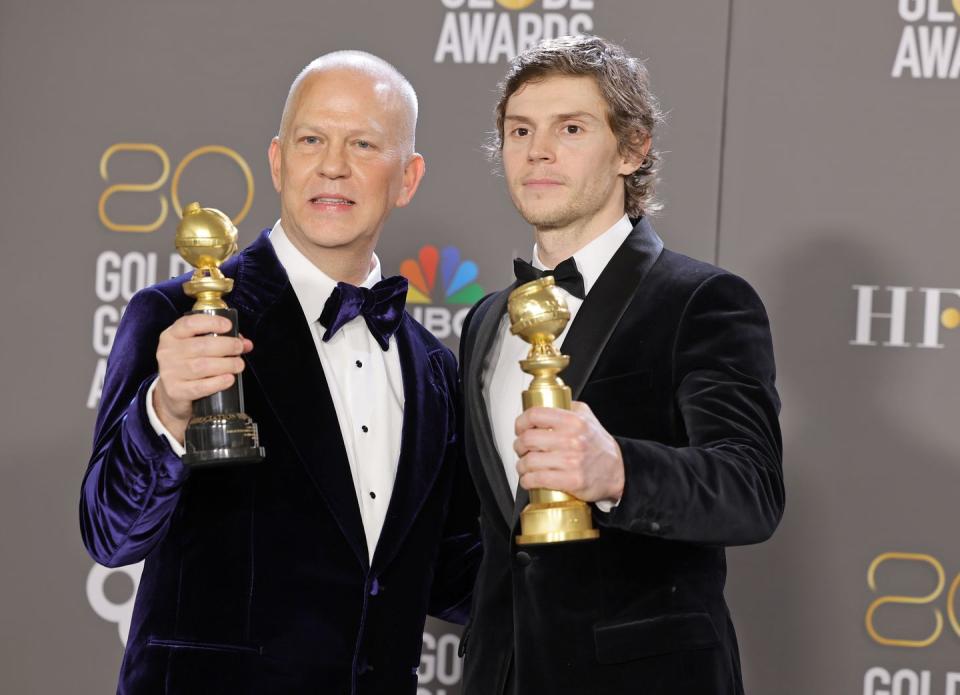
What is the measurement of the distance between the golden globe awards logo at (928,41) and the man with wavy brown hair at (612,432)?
4.84 ft

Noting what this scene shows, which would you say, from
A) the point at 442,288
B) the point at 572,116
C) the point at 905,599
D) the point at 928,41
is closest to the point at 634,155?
the point at 572,116

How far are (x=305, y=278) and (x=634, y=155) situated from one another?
2.58ft

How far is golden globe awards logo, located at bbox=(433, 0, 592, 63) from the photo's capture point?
3893 millimetres

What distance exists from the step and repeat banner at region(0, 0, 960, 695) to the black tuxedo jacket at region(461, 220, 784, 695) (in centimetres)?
147

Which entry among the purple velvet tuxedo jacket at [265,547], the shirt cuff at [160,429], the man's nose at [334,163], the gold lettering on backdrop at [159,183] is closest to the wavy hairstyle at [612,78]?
the man's nose at [334,163]

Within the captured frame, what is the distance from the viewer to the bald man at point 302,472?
Answer: 239 centimetres

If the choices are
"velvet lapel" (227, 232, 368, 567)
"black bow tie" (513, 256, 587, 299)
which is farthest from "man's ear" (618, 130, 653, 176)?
"velvet lapel" (227, 232, 368, 567)

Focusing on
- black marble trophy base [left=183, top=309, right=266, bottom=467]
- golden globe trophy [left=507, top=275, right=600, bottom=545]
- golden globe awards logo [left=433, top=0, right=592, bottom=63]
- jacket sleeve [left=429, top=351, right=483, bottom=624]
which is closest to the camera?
golden globe trophy [left=507, top=275, right=600, bottom=545]

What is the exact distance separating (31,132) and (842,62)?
2.69 m

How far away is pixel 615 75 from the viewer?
2600mm

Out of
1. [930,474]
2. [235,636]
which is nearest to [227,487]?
[235,636]

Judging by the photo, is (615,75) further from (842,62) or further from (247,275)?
(842,62)

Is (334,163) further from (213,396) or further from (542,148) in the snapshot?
(213,396)

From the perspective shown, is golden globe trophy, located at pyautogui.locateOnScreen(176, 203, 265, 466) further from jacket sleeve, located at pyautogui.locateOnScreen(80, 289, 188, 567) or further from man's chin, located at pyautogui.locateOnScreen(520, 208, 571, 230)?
man's chin, located at pyautogui.locateOnScreen(520, 208, 571, 230)
